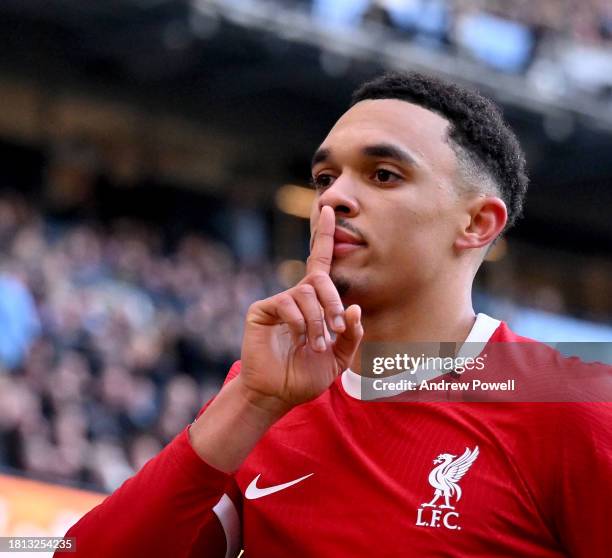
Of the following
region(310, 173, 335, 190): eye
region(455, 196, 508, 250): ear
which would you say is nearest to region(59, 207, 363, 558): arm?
region(310, 173, 335, 190): eye

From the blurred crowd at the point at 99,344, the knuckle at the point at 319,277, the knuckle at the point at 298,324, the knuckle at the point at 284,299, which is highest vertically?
the blurred crowd at the point at 99,344

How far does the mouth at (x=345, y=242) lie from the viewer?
2896 mm

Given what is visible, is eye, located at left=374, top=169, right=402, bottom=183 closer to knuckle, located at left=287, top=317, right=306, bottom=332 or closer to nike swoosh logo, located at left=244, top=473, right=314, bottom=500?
knuckle, located at left=287, top=317, right=306, bottom=332

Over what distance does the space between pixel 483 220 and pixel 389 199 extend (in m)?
0.32

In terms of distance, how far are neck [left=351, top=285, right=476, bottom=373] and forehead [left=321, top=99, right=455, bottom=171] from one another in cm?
31

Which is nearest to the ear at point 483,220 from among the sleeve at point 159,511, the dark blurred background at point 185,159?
the sleeve at point 159,511

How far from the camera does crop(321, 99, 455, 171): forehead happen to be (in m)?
3.00

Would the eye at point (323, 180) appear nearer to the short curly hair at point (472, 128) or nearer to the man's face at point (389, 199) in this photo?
the man's face at point (389, 199)

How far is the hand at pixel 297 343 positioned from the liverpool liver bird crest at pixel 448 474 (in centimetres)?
30

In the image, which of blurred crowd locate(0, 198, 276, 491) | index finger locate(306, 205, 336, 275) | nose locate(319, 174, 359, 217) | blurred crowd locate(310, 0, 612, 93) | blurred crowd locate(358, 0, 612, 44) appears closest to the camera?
index finger locate(306, 205, 336, 275)

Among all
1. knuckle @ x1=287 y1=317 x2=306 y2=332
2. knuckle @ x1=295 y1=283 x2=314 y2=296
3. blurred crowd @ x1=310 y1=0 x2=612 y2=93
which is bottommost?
knuckle @ x1=287 y1=317 x2=306 y2=332

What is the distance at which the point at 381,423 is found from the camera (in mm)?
2900

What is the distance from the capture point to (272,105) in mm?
16953

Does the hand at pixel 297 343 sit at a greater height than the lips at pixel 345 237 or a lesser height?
lesser
